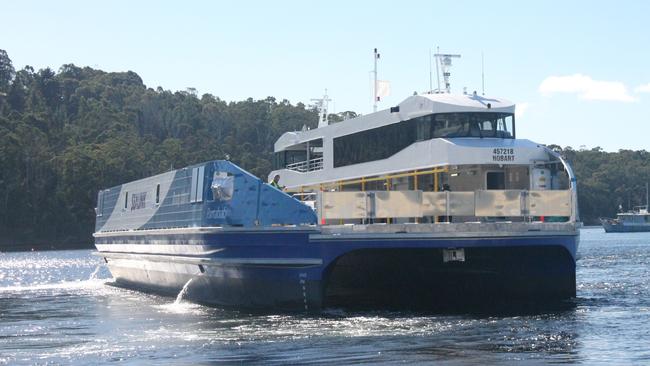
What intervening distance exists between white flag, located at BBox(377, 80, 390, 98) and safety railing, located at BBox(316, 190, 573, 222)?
8.52 metres

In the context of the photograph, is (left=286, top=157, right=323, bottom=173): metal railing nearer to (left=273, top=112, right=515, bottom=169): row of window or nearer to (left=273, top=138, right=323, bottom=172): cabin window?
(left=273, top=138, right=323, bottom=172): cabin window

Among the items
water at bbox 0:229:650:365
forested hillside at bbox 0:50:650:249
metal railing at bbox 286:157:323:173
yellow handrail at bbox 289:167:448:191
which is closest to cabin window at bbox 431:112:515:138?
yellow handrail at bbox 289:167:448:191

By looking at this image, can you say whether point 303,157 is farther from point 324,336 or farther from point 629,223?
point 629,223

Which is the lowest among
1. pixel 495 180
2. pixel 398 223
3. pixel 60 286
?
pixel 60 286

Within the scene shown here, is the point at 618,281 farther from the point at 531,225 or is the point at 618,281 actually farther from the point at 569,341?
the point at 569,341

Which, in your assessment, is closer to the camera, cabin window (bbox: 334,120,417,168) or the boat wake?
cabin window (bbox: 334,120,417,168)

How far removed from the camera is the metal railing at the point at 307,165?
30317 mm

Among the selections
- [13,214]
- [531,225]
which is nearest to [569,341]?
[531,225]

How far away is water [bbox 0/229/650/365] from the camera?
626 inches

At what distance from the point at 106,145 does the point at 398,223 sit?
302ft

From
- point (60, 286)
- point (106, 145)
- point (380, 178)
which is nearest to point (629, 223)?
point (106, 145)

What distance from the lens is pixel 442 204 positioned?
72.1ft

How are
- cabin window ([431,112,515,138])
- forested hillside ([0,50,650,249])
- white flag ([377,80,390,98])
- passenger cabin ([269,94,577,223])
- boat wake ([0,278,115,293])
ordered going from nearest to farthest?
1. passenger cabin ([269,94,577,223])
2. cabin window ([431,112,515,138])
3. white flag ([377,80,390,98])
4. boat wake ([0,278,115,293])
5. forested hillside ([0,50,650,249])

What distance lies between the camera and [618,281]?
3194 cm
